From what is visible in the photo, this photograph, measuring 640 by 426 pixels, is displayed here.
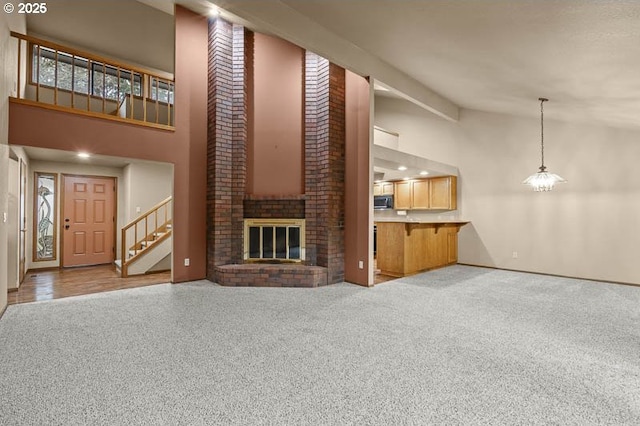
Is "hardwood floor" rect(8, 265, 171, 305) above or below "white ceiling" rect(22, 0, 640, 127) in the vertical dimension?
below

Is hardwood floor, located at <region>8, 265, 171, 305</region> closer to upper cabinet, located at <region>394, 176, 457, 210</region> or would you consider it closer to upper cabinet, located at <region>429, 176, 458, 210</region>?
upper cabinet, located at <region>394, 176, 457, 210</region>

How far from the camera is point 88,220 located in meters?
6.72

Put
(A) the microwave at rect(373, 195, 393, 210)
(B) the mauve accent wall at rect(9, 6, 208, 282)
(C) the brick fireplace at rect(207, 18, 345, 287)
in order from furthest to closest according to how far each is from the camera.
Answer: (A) the microwave at rect(373, 195, 393, 210)
(C) the brick fireplace at rect(207, 18, 345, 287)
(B) the mauve accent wall at rect(9, 6, 208, 282)

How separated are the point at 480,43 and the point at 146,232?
6204mm

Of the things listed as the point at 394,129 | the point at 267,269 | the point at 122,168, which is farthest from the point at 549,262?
the point at 122,168

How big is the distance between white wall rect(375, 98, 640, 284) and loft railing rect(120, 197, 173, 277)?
5.79 meters

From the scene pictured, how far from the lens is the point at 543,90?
13.2 feet

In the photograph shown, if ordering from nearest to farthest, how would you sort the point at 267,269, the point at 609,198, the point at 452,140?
the point at 267,269
the point at 609,198
the point at 452,140

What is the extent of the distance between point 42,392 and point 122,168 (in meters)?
6.22

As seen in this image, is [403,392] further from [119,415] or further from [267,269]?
[267,269]

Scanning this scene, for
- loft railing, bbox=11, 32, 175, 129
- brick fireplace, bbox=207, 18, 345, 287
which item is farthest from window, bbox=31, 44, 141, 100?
brick fireplace, bbox=207, 18, 345, 287

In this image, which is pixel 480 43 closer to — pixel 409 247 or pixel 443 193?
pixel 409 247

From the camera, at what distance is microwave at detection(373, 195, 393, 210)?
25.9 feet

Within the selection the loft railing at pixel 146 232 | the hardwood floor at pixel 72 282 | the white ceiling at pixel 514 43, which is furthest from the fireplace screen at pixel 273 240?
the white ceiling at pixel 514 43
